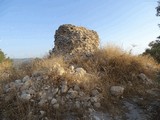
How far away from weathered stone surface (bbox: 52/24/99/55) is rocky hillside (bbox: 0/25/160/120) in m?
1.25

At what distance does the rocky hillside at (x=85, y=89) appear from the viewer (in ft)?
21.7

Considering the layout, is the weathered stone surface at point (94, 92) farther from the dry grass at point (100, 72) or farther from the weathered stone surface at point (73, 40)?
the weathered stone surface at point (73, 40)

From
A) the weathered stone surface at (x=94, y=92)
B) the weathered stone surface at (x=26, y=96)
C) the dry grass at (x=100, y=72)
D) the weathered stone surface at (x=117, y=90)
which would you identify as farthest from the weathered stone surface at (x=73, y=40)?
the weathered stone surface at (x=26, y=96)

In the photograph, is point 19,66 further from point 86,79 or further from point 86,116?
point 86,116

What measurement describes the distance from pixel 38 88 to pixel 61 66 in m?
1.23

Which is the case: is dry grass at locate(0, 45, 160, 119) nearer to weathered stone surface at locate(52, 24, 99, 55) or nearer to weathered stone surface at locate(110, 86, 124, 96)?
weathered stone surface at locate(110, 86, 124, 96)

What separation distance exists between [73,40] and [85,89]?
13.4ft

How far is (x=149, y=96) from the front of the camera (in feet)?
25.8

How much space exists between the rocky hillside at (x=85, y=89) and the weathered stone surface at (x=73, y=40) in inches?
49.2

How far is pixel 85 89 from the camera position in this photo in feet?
23.7

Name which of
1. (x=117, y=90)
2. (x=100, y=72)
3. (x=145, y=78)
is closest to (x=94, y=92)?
(x=117, y=90)

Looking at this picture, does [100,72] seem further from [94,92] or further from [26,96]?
[26,96]

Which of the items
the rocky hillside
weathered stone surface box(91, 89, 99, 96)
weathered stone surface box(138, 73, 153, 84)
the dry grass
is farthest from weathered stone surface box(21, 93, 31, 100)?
weathered stone surface box(138, 73, 153, 84)

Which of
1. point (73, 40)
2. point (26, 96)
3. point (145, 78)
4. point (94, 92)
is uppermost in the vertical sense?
point (73, 40)
